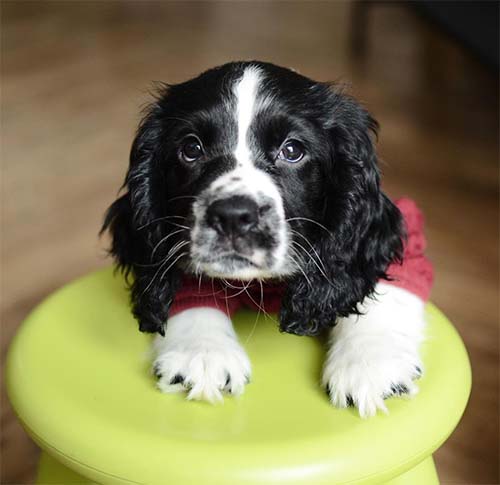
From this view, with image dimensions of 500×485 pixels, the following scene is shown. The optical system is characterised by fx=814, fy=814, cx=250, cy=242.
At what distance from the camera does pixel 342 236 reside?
1977mm

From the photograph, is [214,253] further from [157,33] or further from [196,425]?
[157,33]

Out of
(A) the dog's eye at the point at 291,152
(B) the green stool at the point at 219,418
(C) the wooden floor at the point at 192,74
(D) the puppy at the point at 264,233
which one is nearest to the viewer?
(B) the green stool at the point at 219,418

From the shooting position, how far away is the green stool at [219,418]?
5.56 feet

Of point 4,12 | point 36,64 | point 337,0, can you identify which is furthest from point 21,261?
point 337,0

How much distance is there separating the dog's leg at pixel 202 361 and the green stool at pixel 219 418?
0.11 feet

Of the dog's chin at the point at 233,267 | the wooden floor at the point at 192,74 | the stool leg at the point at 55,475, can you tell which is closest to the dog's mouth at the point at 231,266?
the dog's chin at the point at 233,267

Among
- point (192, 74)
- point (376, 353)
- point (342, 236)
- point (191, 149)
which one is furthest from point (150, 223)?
point (192, 74)

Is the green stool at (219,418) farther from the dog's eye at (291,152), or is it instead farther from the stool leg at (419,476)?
the dog's eye at (291,152)

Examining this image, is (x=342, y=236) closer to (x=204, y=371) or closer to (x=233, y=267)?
(x=233, y=267)

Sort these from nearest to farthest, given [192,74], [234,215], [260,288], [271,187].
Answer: [234,215], [271,187], [260,288], [192,74]

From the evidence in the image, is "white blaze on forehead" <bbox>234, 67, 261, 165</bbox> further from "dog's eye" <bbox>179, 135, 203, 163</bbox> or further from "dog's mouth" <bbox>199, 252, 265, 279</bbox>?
"dog's mouth" <bbox>199, 252, 265, 279</bbox>

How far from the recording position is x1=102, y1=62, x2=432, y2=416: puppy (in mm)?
1809

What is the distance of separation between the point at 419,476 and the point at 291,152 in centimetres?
85

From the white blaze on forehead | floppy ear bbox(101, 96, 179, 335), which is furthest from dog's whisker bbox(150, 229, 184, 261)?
the white blaze on forehead
